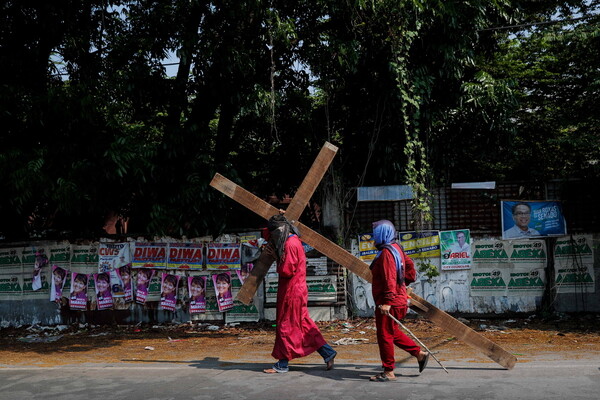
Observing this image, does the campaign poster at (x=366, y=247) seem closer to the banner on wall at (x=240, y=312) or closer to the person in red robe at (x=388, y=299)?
the banner on wall at (x=240, y=312)

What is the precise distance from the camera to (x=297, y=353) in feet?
21.4

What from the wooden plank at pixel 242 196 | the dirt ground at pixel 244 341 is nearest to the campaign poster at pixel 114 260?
the dirt ground at pixel 244 341

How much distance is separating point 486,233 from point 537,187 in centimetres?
130

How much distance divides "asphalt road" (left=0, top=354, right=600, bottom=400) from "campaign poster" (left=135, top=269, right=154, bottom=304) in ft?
12.0

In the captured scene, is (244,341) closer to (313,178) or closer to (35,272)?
(313,178)

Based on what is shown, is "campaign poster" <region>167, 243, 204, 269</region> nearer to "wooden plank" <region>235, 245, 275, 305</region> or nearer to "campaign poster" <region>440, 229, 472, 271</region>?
"wooden plank" <region>235, 245, 275, 305</region>

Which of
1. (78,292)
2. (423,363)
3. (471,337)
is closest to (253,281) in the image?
(423,363)

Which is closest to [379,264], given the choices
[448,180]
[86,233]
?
[448,180]

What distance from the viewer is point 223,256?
10820mm

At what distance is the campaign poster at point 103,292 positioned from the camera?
1114cm

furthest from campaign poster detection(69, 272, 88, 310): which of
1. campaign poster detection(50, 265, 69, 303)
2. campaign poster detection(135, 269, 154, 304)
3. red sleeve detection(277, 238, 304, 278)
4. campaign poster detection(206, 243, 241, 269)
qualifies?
red sleeve detection(277, 238, 304, 278)

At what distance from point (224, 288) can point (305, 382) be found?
4.96 metres

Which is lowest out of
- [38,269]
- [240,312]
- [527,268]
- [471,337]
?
[240,312]

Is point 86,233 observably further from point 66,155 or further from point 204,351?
point 204,351
